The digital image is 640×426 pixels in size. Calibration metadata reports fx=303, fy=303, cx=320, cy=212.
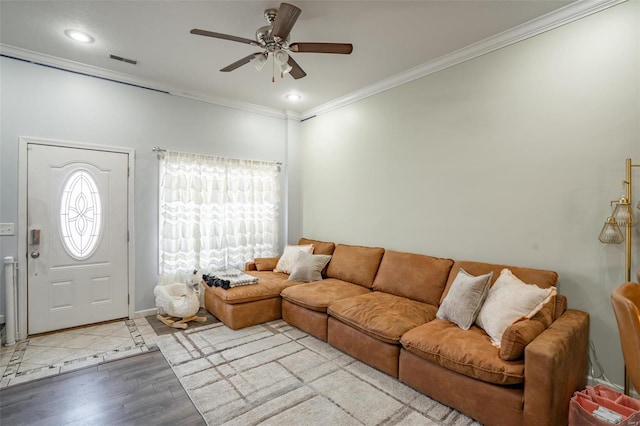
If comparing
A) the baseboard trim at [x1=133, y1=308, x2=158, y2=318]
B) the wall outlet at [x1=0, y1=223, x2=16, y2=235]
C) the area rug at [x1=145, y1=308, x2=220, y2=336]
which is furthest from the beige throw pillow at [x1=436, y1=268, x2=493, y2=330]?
the wall outlet at [x1=0, y1=223, x2=16, y2=235]

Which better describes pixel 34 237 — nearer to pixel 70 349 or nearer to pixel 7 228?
pixel 7 228

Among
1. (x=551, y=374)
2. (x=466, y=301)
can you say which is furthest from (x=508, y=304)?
(x=551, y=374)

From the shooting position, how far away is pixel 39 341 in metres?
3.17

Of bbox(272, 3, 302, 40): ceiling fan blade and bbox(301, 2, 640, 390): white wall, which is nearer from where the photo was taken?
bbox(272, 3, 302, 40): ceiling fan blade

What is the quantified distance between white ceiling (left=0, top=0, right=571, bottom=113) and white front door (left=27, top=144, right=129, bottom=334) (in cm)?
109

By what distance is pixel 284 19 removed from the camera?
2115 millimetres

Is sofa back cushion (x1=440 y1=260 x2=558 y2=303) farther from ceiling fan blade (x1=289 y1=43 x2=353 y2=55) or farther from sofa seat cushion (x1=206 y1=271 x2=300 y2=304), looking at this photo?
ceiling fan blade (x1=289 y1=43 x2=353 y2=55)

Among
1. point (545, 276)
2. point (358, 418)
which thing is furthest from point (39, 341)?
point (545, 276)

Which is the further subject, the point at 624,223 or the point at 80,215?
the point at 80,215

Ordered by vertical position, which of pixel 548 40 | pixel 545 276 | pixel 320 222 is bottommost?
pixel 545 276

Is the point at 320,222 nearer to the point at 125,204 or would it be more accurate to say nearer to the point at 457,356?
the point at 125,204

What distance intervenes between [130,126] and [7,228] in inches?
65.4

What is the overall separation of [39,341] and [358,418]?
338 centimetres

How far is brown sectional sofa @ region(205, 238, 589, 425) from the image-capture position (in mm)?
1845
